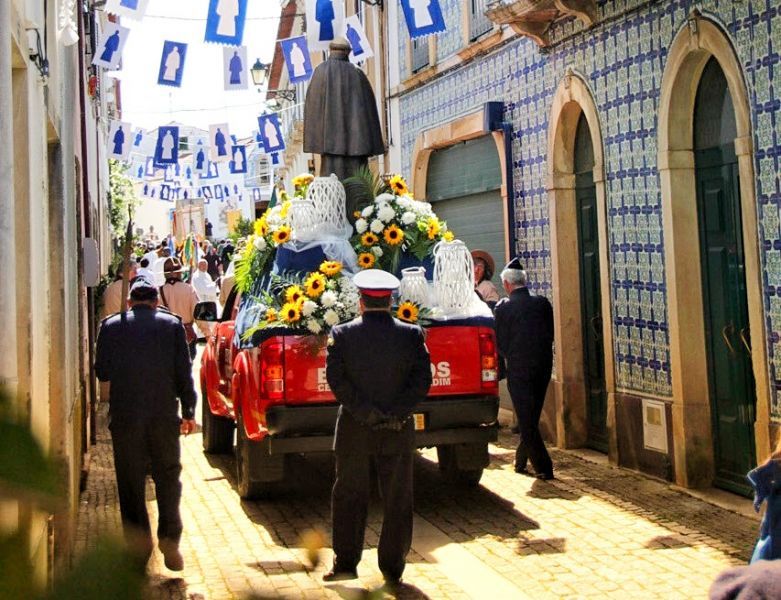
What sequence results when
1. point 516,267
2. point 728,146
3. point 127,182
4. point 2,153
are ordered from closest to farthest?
point 2,153 < point 728,146 < point 516,267 < point 127,182

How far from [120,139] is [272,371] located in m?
12.5

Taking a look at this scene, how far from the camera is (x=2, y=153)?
4.07 m

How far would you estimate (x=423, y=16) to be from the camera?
12148mm

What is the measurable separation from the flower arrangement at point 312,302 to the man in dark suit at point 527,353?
1727mm

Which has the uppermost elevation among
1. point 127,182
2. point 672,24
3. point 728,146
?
point 127,182

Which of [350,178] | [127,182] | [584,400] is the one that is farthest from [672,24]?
[127,182]

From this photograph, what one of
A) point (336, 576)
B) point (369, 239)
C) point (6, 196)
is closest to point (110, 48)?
point (369, 239)

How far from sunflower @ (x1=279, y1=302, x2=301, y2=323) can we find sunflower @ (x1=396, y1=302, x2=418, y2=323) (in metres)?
0.74

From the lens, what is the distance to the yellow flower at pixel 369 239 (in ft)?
30.8

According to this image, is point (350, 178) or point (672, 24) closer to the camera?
point (672, 24)

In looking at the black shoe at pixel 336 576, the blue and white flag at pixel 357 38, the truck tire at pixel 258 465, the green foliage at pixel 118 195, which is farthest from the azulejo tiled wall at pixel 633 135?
the green foliage at pixel 118 195

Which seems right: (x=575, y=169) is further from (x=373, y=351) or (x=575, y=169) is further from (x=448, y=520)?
(x=373, y=351)

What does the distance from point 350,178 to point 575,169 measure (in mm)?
2742

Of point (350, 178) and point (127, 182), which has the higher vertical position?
point (127, 182)
